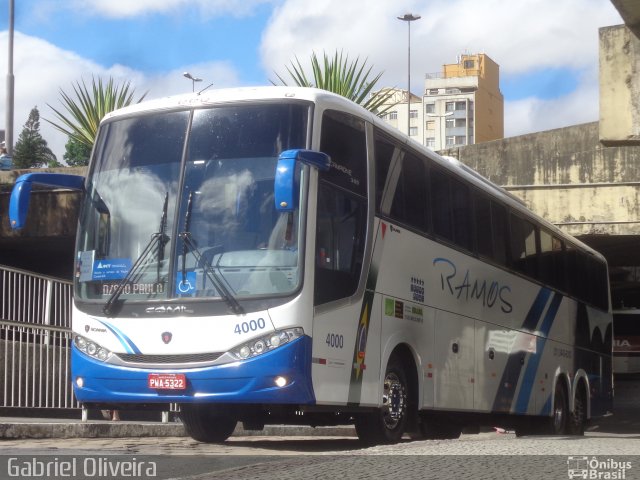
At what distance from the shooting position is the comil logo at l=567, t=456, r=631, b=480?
709 cm

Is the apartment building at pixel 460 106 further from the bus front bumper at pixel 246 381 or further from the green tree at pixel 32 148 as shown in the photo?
the bus front bumper at pixel 246 381

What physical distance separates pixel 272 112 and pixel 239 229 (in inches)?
49.9

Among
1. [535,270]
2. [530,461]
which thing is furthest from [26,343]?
[530,461]

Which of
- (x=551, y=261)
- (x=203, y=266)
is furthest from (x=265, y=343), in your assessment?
(x=551, y=261)

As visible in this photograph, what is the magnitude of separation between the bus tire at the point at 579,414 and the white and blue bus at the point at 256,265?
763 centimetres

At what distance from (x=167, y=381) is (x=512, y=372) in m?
7.47

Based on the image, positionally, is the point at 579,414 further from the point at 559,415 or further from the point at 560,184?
the point at 560,184

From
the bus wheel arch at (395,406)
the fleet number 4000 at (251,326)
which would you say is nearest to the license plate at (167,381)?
the fleet number 4000 at (251,326)

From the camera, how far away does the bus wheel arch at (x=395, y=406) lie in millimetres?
11195

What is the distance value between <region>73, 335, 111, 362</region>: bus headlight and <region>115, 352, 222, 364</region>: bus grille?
0.53 ft

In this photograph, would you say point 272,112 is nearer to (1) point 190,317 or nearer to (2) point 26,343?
(1) point 190,317

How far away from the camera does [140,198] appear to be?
10547 mm

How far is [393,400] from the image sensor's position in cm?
1158

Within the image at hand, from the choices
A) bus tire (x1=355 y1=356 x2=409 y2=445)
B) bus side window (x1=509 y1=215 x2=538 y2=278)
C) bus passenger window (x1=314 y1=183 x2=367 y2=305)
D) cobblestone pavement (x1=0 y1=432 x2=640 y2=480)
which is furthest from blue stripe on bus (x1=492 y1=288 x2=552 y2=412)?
bus passenger window (x1=314 y1=183 x2=367 y2=305)
